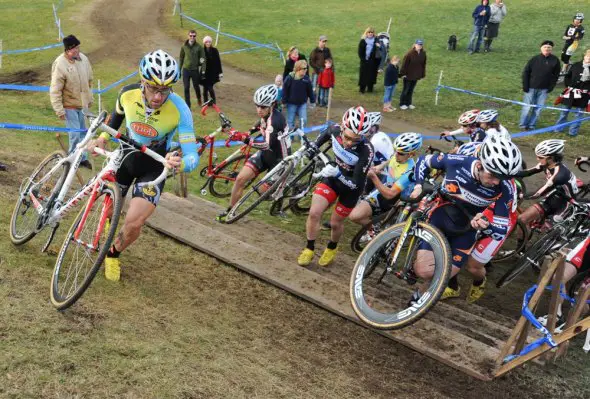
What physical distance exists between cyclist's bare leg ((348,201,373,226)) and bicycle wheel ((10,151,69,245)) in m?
4.60

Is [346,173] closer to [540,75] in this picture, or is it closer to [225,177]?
[225,177]

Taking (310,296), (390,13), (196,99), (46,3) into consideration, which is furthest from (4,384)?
(46,3)

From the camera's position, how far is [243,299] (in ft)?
22.5

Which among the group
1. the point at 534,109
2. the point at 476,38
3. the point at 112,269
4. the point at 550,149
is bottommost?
the point at 112,269

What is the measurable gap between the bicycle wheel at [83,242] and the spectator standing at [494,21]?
24.8m

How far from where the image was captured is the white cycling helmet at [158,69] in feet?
19.5

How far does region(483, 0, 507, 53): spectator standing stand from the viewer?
2594 cm

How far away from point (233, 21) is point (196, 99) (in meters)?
14.5

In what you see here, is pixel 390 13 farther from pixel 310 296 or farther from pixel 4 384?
pixel 4 384

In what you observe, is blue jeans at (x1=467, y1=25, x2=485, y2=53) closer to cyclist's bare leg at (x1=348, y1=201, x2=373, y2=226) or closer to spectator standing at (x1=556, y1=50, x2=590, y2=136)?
spectator standing at (x1=556, y1=50, x2=590, y2=136)

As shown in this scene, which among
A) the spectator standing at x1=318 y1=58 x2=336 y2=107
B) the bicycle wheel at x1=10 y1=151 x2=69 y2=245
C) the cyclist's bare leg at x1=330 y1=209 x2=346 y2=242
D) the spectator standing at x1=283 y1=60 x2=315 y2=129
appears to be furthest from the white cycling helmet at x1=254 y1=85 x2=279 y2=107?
the spectator standing at x1=318 y1=58 x2=336 y2=107

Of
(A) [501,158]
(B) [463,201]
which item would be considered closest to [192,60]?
(B) [463,201]

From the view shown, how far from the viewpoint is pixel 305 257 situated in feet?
26.6

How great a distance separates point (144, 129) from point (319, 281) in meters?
3.06
